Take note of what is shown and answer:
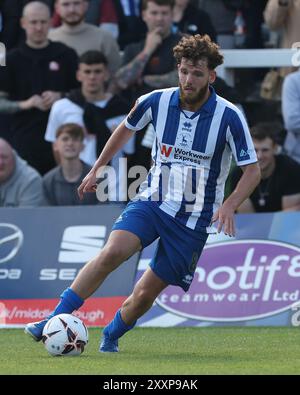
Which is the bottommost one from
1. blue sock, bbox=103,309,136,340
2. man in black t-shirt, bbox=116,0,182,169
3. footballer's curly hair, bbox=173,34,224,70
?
blue sock, bbox=103,309,136,340

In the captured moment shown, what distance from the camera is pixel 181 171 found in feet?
28.3

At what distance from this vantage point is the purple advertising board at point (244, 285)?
11.2 metres

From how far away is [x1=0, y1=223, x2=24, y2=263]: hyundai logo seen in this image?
38.5 ft

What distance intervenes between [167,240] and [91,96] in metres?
4.78

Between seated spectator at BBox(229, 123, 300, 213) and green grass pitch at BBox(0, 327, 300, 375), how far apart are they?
1.90m

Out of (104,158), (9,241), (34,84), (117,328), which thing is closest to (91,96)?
(34,84)

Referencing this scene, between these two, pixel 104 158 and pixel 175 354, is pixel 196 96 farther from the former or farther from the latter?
pixel 175 354

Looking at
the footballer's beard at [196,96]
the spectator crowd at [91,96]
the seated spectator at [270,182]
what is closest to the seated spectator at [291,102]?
the spectator crowd at [91,96]

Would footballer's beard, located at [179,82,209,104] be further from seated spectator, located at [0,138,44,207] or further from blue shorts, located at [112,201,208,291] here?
seated spectator, located at [0,138,44,207]

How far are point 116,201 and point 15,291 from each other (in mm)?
1613

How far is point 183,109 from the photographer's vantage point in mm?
8633

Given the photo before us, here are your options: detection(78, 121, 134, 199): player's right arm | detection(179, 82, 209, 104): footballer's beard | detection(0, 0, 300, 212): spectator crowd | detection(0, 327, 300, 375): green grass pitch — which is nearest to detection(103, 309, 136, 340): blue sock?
detection(0, 327, 300, 375): green grass pitch

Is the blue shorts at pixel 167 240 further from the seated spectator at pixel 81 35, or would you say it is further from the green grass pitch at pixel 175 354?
the seated spectator at pixel 81 35
